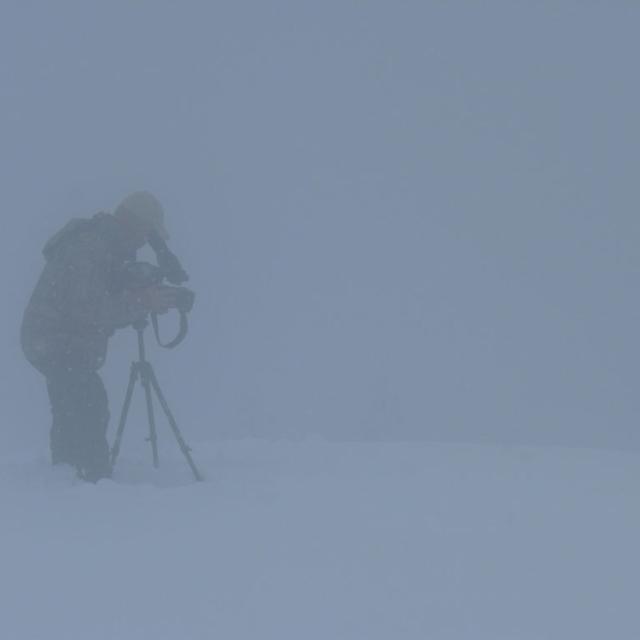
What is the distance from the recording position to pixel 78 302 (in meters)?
4.69

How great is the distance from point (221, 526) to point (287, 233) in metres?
123

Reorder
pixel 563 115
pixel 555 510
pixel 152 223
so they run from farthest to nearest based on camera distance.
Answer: pixel 563 115 → pixel 152 223 → pixel 555 510

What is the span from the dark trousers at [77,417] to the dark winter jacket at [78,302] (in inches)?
2.7

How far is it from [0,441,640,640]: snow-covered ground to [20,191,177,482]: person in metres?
0.20

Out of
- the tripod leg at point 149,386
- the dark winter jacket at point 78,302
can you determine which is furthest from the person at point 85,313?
the tripod leg at point 149,386

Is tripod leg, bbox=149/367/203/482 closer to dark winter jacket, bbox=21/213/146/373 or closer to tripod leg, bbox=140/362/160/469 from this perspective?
tripod leg, bbox=140/362/160/469

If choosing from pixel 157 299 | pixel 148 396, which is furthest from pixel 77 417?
pixel 157 299

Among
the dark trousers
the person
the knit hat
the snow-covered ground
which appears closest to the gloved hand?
the person

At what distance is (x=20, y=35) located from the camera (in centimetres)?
15025

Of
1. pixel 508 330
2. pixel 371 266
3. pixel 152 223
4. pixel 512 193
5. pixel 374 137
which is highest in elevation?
pixel 374 137

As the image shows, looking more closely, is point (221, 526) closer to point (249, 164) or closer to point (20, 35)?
point (249, 164)

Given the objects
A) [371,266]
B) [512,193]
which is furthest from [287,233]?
[512,193]

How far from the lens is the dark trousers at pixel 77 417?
4746 millimetres

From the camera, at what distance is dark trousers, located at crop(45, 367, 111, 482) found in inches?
187
